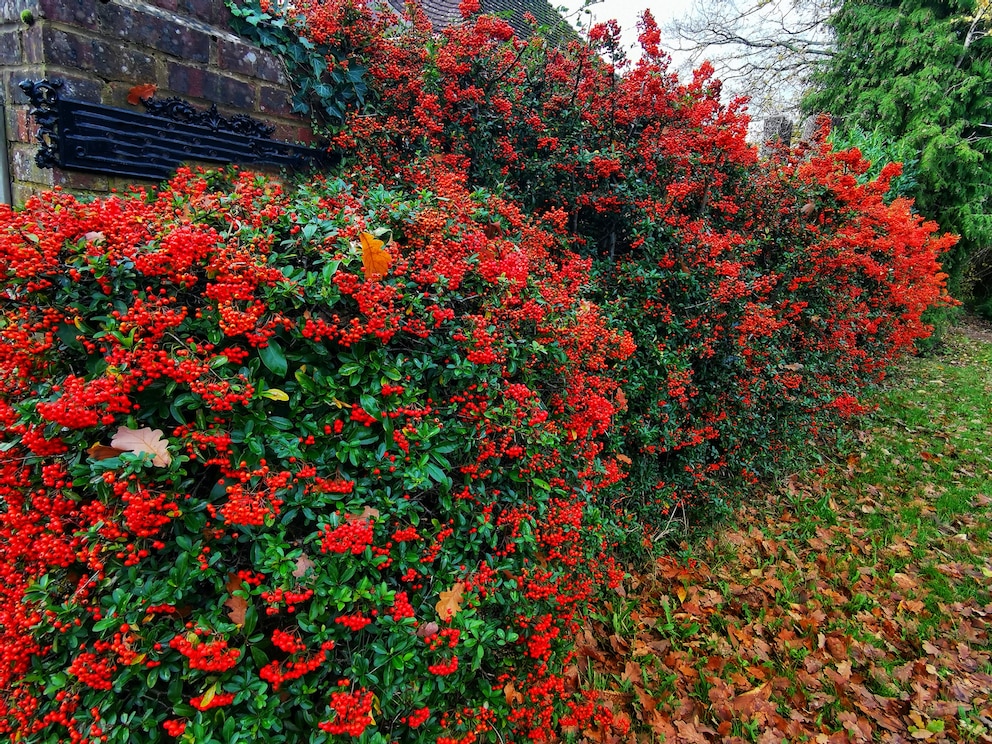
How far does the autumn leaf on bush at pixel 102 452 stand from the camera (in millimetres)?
1354

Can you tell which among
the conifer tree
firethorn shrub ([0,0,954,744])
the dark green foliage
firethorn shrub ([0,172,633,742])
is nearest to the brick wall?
the dark green foliage

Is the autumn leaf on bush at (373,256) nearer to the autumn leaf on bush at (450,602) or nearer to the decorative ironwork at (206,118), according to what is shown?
the autumn leaf on bush at (450,602)

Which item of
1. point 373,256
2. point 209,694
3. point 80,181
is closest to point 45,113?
point 80,181

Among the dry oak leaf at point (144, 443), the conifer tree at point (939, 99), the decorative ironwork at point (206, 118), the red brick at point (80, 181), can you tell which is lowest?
the dry oak leaf at point (144, 443)

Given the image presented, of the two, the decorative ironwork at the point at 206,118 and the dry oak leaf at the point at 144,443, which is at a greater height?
the decorative ironwork at the point at 206,118

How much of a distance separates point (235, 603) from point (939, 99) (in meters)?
14.2

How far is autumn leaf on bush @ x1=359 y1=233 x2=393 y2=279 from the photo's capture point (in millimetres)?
1765

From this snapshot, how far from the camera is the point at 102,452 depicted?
1.37 meters

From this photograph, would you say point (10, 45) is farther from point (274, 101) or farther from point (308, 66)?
point (308, 66)

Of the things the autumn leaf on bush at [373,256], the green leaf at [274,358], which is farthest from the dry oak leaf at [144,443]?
the autumn leaf on bush at [373,256]

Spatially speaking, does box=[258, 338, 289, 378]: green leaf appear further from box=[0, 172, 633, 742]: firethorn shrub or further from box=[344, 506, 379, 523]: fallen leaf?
box=[344, 506, 379, 523]: fallen leaf

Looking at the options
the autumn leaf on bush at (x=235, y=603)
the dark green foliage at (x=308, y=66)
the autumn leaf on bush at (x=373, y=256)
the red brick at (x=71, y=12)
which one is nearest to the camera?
the autumn leaf on bush at (x=235, y=603)

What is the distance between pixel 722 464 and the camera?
379 centimetres

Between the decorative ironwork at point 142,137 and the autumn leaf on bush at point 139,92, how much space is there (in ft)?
0.12
